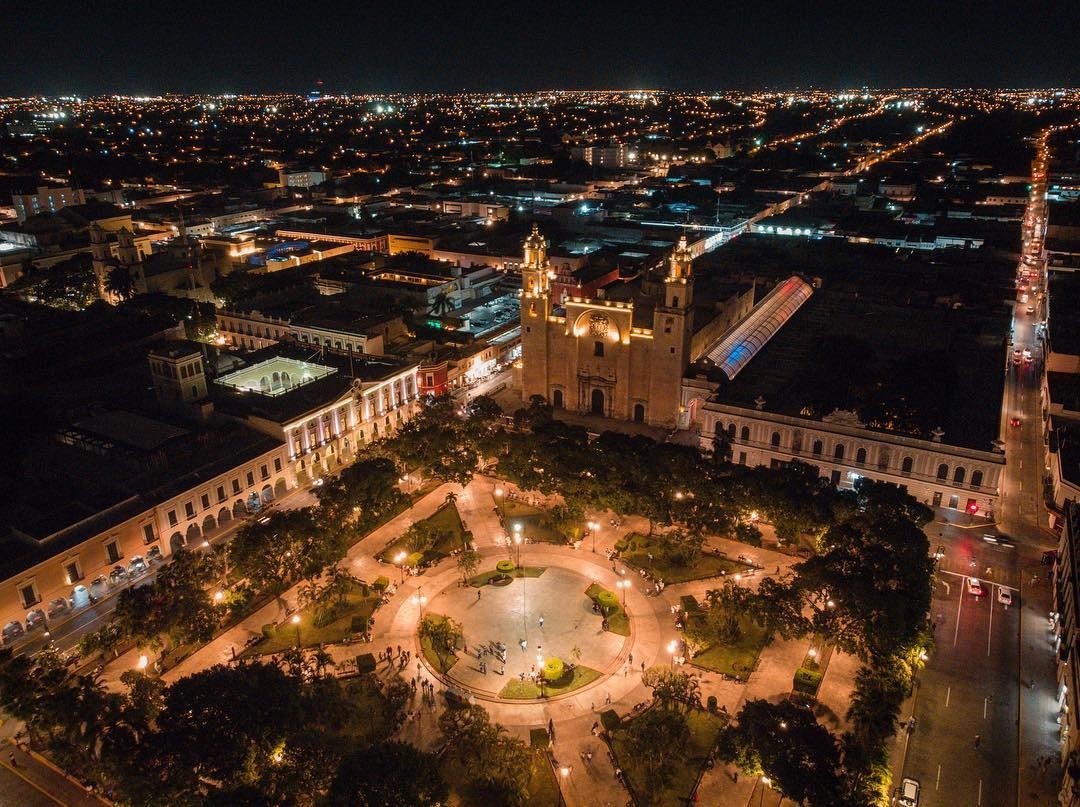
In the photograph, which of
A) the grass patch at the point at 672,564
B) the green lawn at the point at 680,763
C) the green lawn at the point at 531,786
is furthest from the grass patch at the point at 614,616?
the green lawn at the point at 531,786

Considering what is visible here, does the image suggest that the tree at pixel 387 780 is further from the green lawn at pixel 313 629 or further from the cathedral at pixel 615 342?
the cathedral at pixel 615 342

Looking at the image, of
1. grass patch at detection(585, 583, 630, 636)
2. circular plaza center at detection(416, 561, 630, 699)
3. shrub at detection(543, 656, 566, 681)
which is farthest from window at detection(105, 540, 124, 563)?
grass patch at detection(585, 583, 630, 636)

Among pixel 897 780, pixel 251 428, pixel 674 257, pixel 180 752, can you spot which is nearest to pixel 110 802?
pixel 180 752

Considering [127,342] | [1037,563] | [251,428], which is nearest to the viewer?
[1037,563]

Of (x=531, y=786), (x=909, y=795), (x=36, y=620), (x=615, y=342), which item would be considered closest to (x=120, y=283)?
(x=36, y=620)

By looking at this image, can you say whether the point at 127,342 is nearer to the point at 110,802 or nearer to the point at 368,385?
the point at 368,385

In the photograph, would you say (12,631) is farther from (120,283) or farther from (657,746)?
(120,283)
